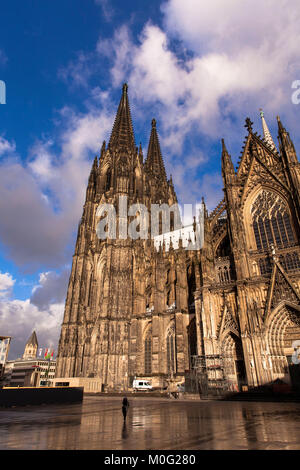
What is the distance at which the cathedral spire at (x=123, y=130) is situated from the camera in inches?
2145

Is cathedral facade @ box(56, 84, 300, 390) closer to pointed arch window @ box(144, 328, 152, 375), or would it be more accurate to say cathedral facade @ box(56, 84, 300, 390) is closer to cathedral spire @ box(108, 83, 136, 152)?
pointed arch window @ box(144, 328, 152, 375)

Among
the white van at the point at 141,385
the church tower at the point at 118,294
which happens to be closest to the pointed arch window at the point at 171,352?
the church tower at the point at 118,294

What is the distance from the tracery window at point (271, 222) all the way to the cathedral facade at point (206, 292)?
91 millimetres

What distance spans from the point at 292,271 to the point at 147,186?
116ft

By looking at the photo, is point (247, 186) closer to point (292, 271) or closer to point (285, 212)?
point (285, 212)

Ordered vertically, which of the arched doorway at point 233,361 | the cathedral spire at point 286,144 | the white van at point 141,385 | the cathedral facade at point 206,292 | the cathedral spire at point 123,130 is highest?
the cathedral spire at point 123,130

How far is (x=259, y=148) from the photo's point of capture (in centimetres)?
3033

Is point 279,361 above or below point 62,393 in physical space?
above

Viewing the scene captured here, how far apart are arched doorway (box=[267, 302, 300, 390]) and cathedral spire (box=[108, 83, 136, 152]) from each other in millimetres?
40533

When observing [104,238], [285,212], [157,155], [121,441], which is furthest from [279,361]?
[157,155]
